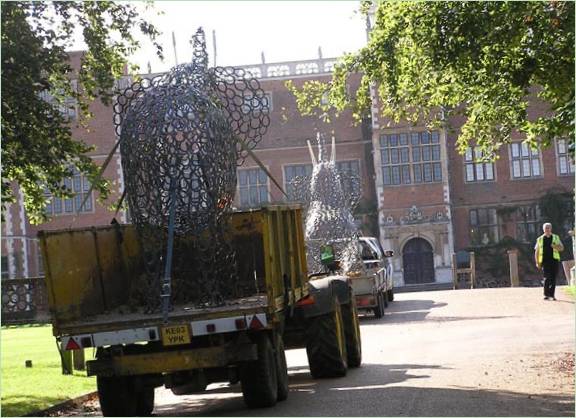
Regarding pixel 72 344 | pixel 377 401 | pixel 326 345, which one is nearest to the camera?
pixel 72 344

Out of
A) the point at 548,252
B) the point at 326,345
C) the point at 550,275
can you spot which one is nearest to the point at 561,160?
the point at 550,275

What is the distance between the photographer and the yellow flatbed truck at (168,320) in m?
10.9

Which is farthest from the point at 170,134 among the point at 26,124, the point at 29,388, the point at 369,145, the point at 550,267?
the point at 369,145

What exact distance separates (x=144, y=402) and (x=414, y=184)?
4374 cm

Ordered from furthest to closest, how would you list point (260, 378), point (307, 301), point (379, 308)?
point (379, 308) < point (307, 301) < point (260, 378)

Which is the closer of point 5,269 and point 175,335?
point 175,335

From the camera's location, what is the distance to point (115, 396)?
11500mm

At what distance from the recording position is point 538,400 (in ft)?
36.8

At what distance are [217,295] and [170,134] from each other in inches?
66.0

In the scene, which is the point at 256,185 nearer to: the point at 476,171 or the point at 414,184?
the point at 414,184

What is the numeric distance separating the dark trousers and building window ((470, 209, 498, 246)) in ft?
86.8

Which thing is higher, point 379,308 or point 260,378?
point 260,378

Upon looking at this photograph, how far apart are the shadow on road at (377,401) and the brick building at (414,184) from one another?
40.1 meters

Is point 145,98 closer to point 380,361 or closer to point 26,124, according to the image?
point 26,124
